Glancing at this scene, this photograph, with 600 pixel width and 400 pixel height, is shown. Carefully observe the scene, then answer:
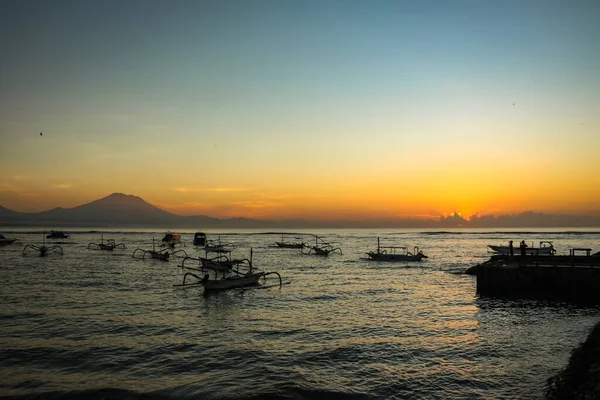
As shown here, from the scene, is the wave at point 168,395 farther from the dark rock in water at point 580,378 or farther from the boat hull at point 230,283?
the boat hull at point 230,283

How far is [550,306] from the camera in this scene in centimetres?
3259

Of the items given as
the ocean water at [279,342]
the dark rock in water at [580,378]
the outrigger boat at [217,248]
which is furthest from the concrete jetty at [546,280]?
the outrigger boat at [217,248]

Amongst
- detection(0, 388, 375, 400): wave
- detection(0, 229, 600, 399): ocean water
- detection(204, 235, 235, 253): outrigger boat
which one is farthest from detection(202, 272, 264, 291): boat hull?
detection(0, 388, 375, 400): wave

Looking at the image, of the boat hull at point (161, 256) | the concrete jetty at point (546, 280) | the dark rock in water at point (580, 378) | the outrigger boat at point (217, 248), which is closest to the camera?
the dark rock in water at point (580, 378)

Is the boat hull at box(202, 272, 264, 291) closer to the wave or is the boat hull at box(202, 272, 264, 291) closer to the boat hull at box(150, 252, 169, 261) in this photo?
the wave

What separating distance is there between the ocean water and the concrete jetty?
2.47 m

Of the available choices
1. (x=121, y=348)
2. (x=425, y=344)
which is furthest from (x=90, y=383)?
(x=425, y=344)

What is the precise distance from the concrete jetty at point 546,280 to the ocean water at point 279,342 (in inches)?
97.3

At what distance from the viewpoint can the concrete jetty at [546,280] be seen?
113 feet

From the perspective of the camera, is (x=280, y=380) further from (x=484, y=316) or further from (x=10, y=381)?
(x=484, y=316)

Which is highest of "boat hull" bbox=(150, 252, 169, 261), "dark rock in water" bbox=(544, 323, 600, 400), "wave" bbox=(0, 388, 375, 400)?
"dark rock in water" bbox=(544, 323, 600, 400)

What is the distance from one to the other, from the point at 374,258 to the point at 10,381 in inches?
2567

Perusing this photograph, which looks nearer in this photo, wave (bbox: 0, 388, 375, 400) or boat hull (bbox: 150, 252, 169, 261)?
wave (bbox: 0, 388, 375, 400)

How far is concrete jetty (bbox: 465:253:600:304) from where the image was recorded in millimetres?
34312
